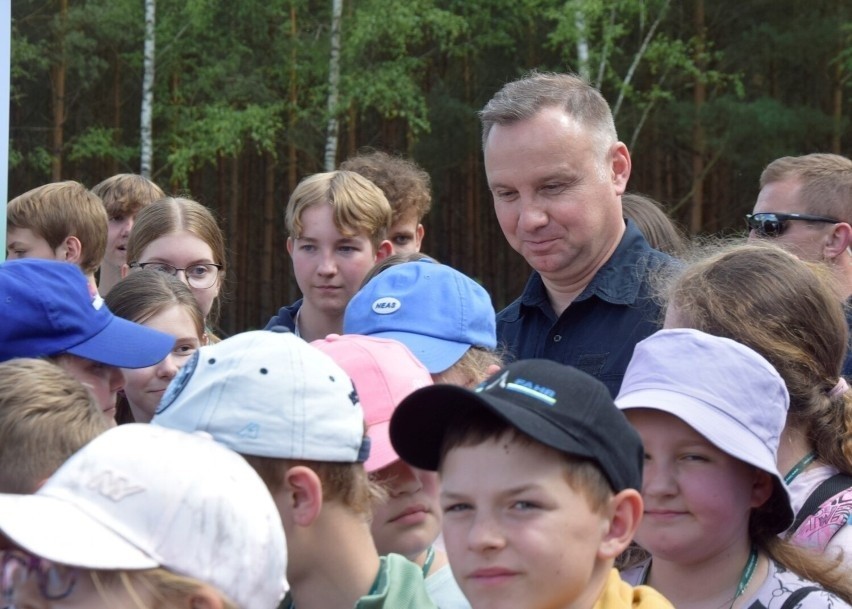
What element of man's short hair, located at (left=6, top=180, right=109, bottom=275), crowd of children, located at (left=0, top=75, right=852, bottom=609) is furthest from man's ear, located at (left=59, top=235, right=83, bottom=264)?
crowd of children, located at (left=0, top=75, right=852, bottom=609)

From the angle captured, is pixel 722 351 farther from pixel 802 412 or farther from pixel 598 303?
pixel 598 303

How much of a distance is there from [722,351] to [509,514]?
0.79 metres

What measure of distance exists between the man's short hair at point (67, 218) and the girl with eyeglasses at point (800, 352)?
3.86 meters

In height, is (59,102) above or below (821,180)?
below

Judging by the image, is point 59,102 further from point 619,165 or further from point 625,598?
point 625,598

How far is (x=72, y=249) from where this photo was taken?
6109 mm

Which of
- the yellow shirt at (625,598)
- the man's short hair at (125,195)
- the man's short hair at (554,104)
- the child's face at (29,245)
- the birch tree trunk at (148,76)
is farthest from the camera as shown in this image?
the birch tree trunk at (148,76)

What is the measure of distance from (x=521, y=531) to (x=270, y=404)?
52 centimetres

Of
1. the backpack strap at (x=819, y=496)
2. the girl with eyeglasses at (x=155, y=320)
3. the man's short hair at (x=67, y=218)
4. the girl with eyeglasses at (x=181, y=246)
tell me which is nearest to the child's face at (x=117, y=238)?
the man's short hair at (x=67, y=218)

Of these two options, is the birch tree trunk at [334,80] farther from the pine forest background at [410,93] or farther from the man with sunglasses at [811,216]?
the man with sunglasses at [811,216]

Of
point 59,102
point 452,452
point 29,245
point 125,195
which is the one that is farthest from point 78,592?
point 59,102

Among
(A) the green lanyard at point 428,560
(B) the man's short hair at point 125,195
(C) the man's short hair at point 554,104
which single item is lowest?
(B) the man's short hair at point 125,195

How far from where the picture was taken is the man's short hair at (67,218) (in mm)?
6020

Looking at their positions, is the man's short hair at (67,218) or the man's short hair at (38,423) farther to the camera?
the man's short hair at (67,218)
